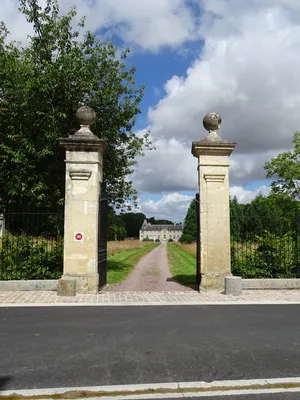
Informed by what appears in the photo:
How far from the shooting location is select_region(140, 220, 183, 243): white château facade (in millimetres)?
147750

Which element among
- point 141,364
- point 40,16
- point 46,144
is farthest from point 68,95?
point 141,364

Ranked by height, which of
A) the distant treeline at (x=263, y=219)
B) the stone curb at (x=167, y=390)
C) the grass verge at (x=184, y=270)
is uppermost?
the distant treeline at (x=263, y=219)

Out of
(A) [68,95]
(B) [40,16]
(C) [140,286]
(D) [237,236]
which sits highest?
(B) [40,16]

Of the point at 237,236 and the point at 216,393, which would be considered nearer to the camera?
the point at 216,393

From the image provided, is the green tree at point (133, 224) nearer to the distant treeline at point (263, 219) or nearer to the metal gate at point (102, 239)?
the distant treeline at point (263, 219)

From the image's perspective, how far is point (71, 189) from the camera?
920cm

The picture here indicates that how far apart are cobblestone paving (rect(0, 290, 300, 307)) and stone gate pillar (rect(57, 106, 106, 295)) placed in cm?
64

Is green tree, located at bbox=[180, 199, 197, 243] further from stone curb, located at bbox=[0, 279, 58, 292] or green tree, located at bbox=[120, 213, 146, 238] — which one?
green tree, located at bbox=[120, 213, 146, 238]

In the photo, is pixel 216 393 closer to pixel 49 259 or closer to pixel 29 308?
pixel 29 308

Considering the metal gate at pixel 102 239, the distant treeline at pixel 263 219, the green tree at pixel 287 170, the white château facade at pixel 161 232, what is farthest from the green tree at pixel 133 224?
the metal gate at pixel 102 239

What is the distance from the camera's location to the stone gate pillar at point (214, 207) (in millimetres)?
9273

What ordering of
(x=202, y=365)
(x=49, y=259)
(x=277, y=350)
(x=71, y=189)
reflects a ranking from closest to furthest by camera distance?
1. (x=202, y=365)
2. (x=277, y=350)
3. (x=71, y=189)
4. (x=49, y=259)

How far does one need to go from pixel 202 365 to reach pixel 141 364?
732 millimetres

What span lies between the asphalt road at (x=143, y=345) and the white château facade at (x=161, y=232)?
13975 centimetres
